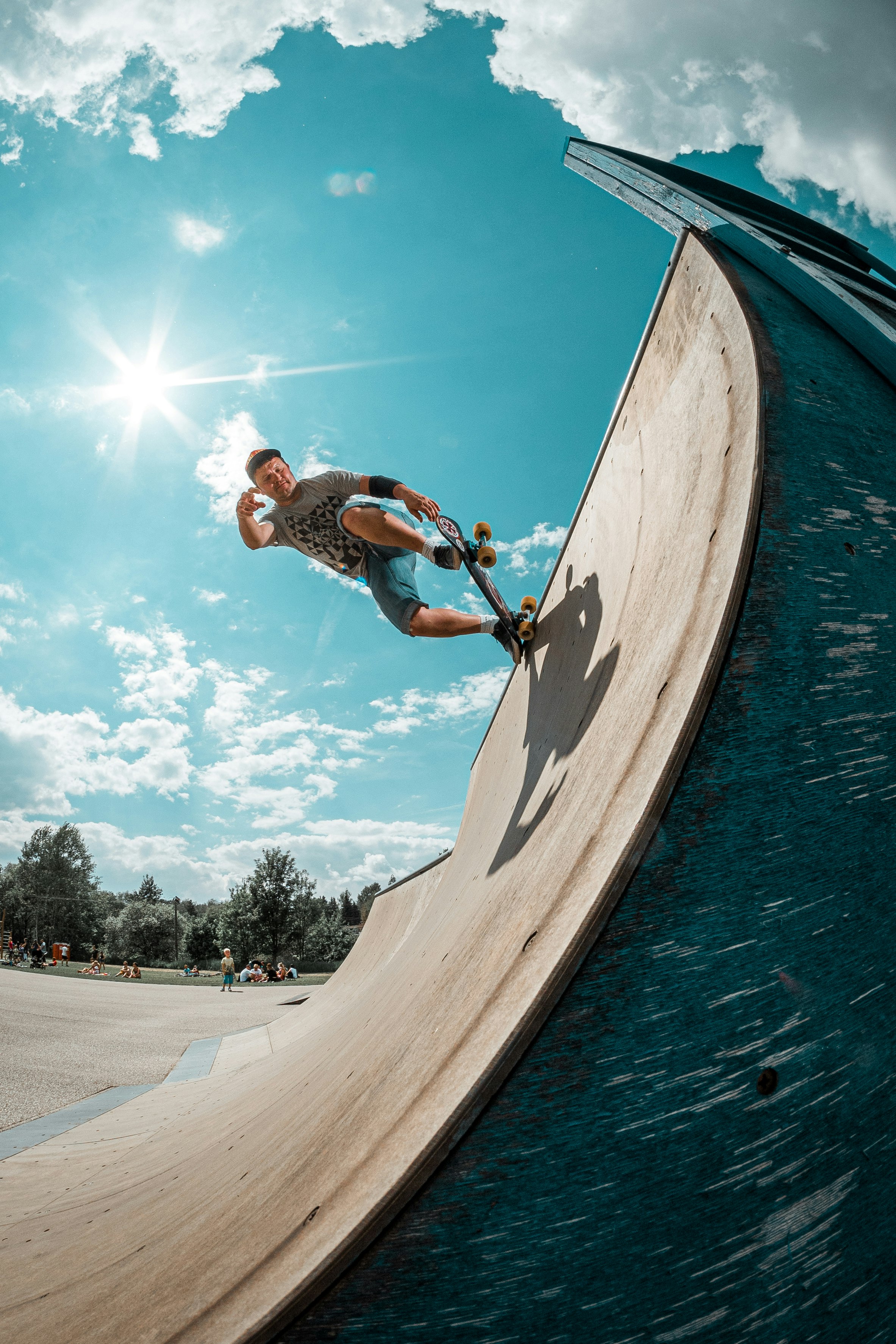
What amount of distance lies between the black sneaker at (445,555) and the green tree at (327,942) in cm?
5336

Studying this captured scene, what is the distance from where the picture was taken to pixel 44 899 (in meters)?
59.7

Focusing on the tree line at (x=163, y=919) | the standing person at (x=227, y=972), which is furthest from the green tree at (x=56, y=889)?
the standing person at (x=227, y=972)

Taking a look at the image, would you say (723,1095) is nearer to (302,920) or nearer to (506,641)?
(506,641)

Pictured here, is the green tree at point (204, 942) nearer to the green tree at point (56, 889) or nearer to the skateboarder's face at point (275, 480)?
the green tree at point (56, 889)

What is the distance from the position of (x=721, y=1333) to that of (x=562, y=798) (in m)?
1.04

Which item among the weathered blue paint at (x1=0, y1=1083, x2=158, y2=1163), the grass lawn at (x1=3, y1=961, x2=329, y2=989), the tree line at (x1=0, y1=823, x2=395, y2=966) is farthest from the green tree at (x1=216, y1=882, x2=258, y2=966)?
the weathered blue paint at (x1=0, y1=1083, x2=158, y2=1163)

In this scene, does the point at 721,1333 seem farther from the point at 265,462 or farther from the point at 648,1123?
the point at 265,462

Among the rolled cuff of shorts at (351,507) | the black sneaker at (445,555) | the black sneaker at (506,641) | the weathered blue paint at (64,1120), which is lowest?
the weathered blue paint at (64,1120)

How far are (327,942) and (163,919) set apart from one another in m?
23.6

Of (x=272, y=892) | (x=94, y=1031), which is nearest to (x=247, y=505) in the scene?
(x=94, y=1031)

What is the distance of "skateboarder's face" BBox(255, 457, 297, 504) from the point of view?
12.4 ft

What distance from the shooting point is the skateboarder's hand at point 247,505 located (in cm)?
379

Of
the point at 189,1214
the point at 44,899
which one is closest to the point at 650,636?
the point at 189,1214

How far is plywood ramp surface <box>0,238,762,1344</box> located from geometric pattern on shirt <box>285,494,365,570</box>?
147 centimetres
